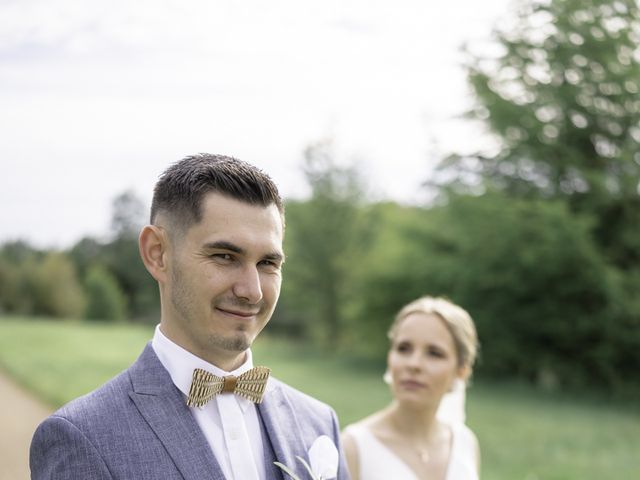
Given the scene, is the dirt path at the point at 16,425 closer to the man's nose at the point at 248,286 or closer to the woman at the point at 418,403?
the woman at the point at 418,403

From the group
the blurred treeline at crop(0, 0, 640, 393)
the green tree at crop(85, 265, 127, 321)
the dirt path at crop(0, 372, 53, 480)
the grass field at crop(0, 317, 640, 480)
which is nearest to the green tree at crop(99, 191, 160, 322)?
the green tree at crop(85, 265, 127, 321)

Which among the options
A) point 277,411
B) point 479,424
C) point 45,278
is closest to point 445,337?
point 277,411

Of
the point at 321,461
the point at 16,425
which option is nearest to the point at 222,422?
the point at 321,461

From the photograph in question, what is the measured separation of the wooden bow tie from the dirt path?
7734 millimetres

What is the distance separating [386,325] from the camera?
75.7ft

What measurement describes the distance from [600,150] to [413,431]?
17634 mm

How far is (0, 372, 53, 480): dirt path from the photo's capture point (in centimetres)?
947

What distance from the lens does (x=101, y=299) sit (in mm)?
40969

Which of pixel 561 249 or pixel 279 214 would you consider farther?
pixel 561 249

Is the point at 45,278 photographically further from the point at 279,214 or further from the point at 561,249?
the point at 279,214

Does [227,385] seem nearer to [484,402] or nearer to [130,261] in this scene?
[484,402]

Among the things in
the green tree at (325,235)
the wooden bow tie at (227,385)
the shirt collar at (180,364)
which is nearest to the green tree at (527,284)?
the green tree at (325,235)

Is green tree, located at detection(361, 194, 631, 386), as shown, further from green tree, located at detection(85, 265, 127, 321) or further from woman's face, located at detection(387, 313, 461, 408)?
green tree, located at detection(85, 265, 127, 321)

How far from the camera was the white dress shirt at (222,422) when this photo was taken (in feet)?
7.39
